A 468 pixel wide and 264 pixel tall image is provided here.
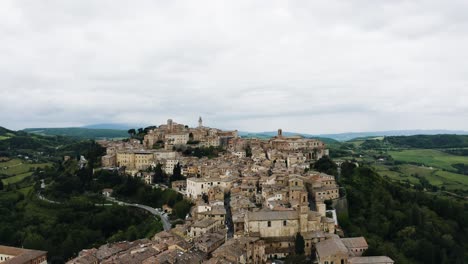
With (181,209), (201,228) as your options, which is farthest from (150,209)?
(201,228)

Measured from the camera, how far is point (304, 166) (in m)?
55.0

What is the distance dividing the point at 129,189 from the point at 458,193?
5363 centimetres

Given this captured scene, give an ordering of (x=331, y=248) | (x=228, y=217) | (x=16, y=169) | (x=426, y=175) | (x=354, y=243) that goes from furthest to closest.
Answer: (x=426, y=175), (x=16, y=169), (x=228, y=217), (x=354, y=243), (x=331, y=248)

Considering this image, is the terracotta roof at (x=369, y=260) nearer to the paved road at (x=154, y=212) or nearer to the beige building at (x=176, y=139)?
Result: the paved road at (x=154, y=212)

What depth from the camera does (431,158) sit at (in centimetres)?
9912

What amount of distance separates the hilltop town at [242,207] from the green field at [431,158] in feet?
130

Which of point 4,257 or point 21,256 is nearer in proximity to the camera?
point 21,256

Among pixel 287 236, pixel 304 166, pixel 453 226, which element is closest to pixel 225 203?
pixel 287 236

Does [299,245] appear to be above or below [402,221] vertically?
above

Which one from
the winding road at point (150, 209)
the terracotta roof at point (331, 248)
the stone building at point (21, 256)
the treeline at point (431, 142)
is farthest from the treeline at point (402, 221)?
the treeline at point (431, 142)

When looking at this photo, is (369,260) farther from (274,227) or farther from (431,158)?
(431,158)

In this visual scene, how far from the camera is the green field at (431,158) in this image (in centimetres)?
9102

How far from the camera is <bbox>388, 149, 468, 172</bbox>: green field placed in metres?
91.0

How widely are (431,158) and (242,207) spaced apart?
250ft
